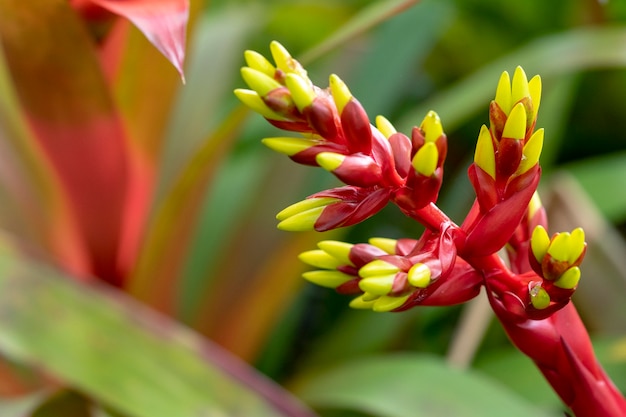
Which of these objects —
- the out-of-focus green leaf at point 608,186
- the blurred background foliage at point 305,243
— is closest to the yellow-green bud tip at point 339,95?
the blurred background foliage at point 305,243

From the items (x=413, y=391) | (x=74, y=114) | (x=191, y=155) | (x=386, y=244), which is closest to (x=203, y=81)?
(x=191, y=155)

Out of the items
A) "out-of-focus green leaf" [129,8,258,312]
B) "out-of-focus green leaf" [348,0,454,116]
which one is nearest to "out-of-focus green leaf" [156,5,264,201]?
"out-of-focus green leaf" [129,8,258,312]

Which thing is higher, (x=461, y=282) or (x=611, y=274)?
(x=461, y=282)

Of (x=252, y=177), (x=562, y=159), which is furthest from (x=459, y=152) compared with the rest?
(x=252, y=177)

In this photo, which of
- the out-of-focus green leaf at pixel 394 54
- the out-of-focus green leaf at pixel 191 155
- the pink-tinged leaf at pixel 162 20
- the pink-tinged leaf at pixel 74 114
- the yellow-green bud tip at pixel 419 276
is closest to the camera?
the yellow-green bud tip at pixel 419 276

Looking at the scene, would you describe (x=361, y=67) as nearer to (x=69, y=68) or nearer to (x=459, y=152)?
(x=459, y=152)

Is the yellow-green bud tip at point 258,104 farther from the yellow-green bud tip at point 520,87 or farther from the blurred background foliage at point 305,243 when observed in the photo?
the blurred background foliage at point 305,243

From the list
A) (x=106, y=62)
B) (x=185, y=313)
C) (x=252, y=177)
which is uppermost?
(x=106, y=62)
